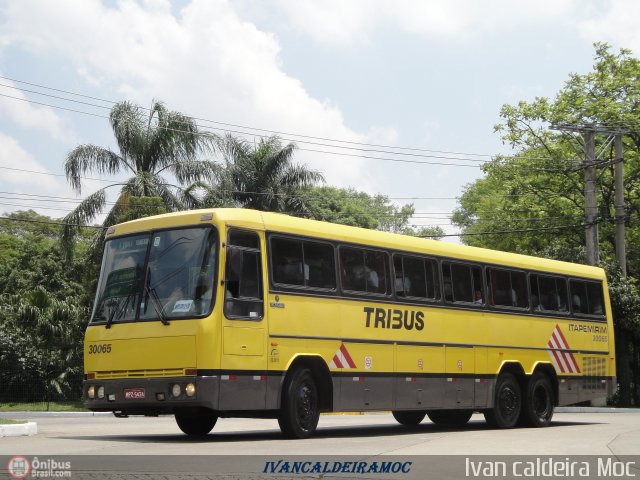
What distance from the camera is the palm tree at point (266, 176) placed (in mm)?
43219

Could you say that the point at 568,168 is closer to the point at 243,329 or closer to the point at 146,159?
the point at 146,159

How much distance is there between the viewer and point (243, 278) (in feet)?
50.9

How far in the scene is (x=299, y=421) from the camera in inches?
637

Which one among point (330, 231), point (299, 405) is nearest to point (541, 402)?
Answer: point (330, 231)

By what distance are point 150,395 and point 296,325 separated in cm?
253

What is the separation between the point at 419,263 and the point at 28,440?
7570 mm

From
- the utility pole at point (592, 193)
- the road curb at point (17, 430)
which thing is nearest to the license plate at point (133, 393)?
the road curb at point (17, 430)

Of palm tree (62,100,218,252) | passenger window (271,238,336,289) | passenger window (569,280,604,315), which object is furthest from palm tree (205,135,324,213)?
passenger window (271,238,336,289)

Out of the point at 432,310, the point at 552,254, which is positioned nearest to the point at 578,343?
the point at 432,310

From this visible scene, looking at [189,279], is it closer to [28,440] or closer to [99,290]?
[99,290]

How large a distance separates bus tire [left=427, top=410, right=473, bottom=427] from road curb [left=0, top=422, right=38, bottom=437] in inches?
324

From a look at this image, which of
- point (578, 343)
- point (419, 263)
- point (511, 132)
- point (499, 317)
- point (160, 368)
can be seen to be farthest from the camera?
point (511, 132)

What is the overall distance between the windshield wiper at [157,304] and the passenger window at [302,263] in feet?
5.83

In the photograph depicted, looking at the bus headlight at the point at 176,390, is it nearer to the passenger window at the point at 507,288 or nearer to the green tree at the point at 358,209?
the passenger window at the point at 507,288
